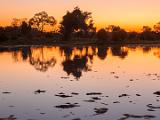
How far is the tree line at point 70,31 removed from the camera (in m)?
104

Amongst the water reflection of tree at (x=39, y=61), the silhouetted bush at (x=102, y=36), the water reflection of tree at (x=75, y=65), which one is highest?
the silhouetted bush at (x=102, y=36)

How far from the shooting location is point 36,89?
63.1ft

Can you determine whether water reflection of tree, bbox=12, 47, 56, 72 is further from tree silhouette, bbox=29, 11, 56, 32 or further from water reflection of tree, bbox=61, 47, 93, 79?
tree silhouette, bbox=29, 11, 56, 32

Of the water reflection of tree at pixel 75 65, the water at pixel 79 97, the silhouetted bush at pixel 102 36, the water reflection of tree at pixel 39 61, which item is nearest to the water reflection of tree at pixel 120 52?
the water reflection of tree at pixel 75 65

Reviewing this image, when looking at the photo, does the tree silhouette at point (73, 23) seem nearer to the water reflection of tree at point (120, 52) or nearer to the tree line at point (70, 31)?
the tree line at point (70, 31)


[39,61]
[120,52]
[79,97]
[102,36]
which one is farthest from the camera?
[102,36]

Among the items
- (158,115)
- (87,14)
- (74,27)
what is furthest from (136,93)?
(87,14)

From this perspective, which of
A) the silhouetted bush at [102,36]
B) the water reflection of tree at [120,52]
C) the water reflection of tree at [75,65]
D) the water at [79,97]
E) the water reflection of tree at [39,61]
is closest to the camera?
the water at [79,97]

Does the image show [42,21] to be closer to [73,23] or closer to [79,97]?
[73,23]

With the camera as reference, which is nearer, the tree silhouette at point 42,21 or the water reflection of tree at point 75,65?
the water reflection of tree at point 75,65

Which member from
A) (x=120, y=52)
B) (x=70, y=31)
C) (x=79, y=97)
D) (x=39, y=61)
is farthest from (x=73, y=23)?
(x=79, y=97)

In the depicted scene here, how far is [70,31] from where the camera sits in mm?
104750

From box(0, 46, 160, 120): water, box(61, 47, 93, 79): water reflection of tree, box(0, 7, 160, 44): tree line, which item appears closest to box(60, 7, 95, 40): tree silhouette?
box(0, 7, 160, 44): tree line

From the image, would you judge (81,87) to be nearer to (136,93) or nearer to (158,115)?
(136,93)
